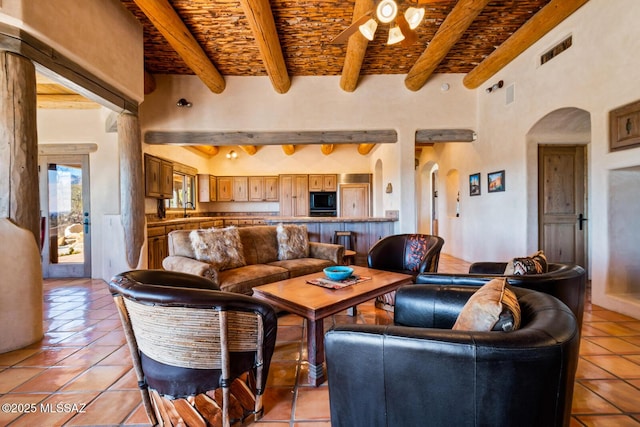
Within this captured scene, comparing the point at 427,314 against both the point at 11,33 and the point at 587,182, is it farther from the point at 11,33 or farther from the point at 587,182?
the point at 587,182

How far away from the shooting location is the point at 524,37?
355cm

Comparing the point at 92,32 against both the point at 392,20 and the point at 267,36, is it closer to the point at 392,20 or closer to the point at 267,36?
the point at 267,36

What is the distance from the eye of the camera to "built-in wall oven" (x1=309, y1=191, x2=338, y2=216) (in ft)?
27.1

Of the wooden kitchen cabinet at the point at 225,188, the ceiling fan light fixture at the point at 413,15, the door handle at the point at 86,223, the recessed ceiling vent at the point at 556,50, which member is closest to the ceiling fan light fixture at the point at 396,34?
the ceiling fan light fixture at the point at 413,15

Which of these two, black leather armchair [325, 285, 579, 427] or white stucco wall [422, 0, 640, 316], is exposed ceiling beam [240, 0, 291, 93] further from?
white stucco wall [422, 0, 640, 316]

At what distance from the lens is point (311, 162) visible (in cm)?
847

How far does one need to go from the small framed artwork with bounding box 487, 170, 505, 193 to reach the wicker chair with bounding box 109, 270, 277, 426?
14.4 ft

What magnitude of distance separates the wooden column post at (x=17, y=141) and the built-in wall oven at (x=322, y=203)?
20.7ft

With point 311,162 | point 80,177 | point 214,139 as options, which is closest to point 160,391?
point 214,139

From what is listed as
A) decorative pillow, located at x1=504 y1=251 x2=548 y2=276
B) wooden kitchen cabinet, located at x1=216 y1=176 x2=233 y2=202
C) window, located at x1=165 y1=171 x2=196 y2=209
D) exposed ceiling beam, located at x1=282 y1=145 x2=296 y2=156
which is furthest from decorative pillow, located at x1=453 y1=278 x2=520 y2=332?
wooden kitchen cabinet, located at x1=216 y1=176 x2=233 y2=202

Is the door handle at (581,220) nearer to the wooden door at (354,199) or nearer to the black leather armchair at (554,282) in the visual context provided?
the black leather armchair at (554,282)

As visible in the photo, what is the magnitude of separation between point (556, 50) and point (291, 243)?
4.09m

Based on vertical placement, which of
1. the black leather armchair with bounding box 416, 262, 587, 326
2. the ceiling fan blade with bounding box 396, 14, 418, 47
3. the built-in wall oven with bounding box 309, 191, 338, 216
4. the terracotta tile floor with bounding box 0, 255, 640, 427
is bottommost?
the terracotta tile floor with bounding box 0, 255, 640, 427

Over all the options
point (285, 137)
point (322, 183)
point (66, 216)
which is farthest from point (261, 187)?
point (66, 216)
